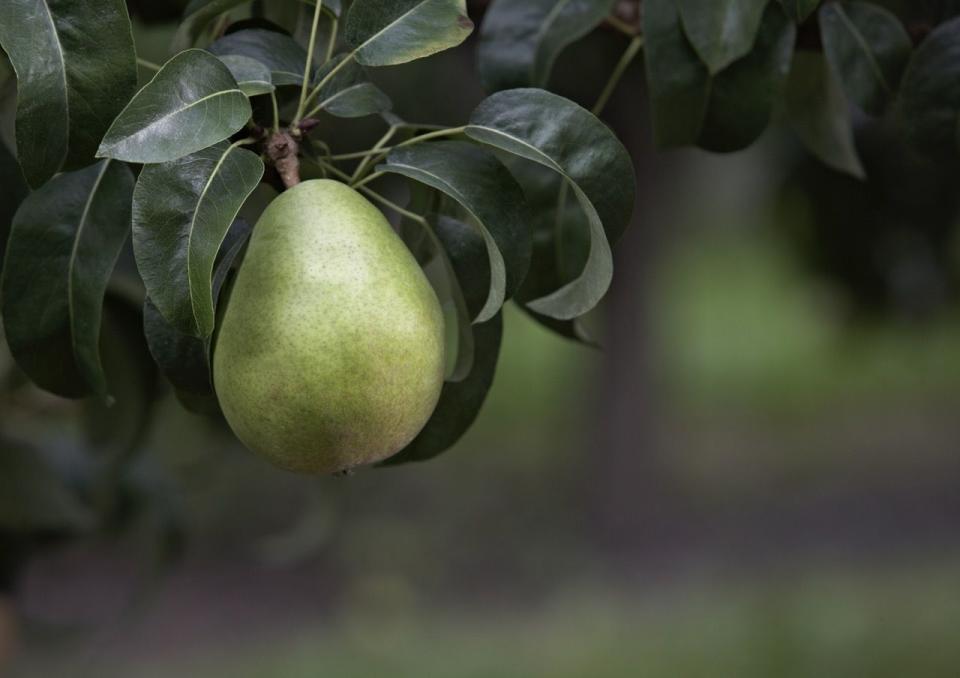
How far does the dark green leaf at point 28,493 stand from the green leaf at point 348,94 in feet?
2.30

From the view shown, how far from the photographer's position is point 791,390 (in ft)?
20.7

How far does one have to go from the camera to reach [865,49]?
925 millimetres

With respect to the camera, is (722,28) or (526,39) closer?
(722,28)

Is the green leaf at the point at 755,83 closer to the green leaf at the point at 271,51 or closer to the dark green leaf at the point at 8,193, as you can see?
the green leaf at the point at 271,51

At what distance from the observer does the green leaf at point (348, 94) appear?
74 centimetres

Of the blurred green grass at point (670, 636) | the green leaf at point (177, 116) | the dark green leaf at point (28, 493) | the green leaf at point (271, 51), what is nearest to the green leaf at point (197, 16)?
the green leaf at point (271, 51)

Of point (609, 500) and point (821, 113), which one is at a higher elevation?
point (821, 113)

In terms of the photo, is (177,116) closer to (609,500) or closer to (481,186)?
(481,186)

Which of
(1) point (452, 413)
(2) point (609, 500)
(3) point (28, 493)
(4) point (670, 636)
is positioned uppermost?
(1) point (452, 413)

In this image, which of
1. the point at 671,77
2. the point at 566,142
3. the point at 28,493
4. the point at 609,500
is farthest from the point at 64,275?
the point at 609,500

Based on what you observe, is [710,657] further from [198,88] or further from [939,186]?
[198,88]

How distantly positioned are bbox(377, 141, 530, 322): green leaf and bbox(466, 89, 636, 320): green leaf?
21mm

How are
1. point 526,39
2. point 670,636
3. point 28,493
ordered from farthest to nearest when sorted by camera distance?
point 670,636, point 28,493, point 526,39

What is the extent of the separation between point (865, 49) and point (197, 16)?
0.51m
